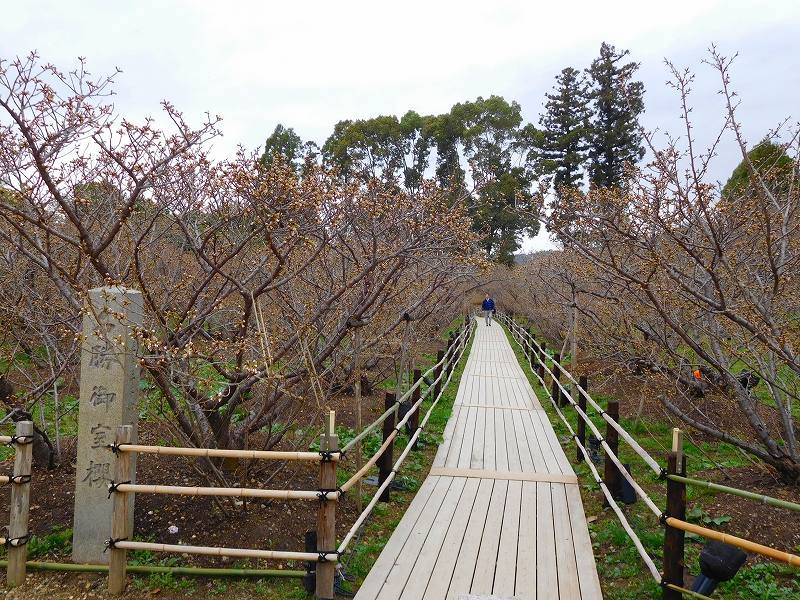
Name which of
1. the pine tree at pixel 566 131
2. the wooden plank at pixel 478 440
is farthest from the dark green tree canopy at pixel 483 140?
the wooden plank at pixel 478 440

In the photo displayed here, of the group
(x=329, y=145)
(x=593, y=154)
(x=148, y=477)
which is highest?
(x=593, y=154)

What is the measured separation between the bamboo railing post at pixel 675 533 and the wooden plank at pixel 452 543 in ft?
4.33

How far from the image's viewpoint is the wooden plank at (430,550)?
360cm

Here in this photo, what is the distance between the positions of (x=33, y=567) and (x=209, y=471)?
4.24 ft

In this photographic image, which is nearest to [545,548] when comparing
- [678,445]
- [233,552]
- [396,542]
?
[396,542]

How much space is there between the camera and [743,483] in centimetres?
554

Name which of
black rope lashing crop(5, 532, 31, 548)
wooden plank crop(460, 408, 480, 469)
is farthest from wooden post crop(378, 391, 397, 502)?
black rope lashing crop(5, 532, 31, 548)

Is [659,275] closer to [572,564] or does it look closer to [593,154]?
[572,564]

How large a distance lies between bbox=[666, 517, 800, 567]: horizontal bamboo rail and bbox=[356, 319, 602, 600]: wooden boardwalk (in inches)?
29.4

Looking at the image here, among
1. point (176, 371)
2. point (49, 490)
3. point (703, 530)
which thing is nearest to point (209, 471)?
point (176, 371)

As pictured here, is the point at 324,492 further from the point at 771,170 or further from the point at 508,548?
the point at 771,170

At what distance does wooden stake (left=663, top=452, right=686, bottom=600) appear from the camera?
341cm

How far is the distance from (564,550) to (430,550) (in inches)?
38.4

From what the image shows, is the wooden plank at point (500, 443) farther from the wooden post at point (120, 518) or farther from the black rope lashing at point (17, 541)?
the black rope lashing at point (17, 541)
